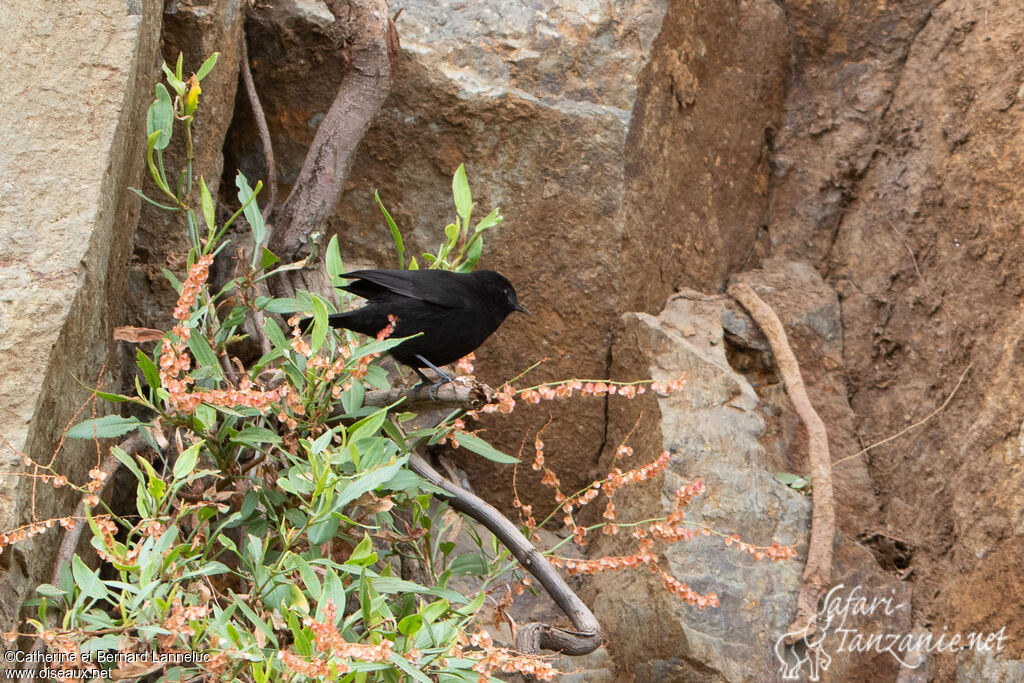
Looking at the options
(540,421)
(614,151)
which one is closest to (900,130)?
(614,151)

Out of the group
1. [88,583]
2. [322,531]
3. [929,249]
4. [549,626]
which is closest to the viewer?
[88,583]

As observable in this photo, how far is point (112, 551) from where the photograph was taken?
95.0 inches

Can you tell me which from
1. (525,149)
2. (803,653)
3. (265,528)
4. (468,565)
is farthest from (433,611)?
(525,149)

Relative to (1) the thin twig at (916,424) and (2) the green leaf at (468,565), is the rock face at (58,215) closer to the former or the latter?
(2) the green leaf at (468,565)

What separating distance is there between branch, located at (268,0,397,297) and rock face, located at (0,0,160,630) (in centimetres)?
61

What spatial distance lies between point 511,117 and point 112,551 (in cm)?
247

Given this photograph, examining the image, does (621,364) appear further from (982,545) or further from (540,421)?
(982,545)

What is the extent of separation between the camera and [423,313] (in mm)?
3318

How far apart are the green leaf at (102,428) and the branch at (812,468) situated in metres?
2.36

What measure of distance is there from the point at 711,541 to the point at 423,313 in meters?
1.41

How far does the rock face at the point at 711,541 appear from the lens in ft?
11.7

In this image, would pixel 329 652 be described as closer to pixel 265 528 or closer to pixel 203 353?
pixel 265 528

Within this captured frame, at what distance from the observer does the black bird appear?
3.27 meters

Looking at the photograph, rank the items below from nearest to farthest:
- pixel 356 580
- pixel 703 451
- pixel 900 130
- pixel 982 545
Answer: pixel 356 580 < pixel 982 545 < pixel 703 451 < pixel 900 130
